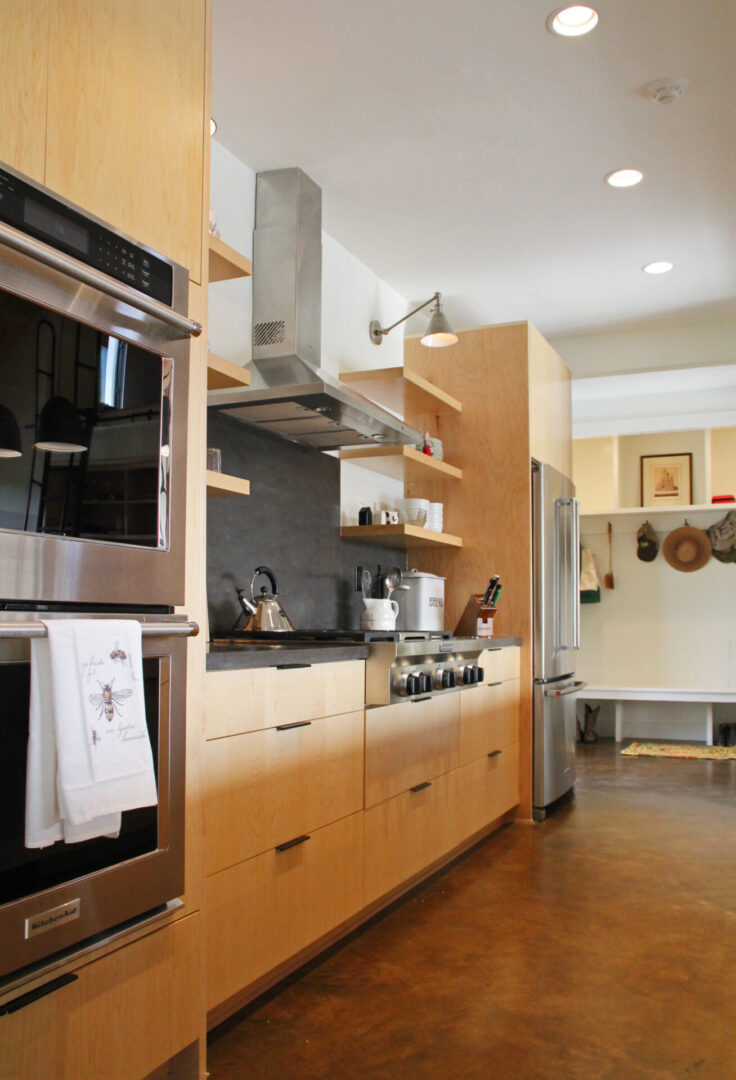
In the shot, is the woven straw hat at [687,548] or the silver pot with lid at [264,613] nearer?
the silver pot with lid at [264,613]

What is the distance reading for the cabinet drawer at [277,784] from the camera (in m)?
2.06

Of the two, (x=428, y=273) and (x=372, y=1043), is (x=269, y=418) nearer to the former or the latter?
(x=428, y=273)

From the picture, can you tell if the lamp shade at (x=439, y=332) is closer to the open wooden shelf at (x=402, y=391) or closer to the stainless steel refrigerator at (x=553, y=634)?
the open wooden shelf at (x=402, y=391)

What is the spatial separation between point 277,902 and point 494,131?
2839 mm

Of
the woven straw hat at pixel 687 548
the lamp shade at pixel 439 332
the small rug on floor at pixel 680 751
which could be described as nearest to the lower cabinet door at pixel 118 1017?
the lamp shade at pixel 439 332

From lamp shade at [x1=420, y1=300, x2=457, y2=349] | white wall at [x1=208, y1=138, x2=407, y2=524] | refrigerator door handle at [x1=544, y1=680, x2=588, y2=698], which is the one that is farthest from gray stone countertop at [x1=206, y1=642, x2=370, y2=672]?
refrigerator door handle at [x1=544, y1=680, x2=588, y2=698]

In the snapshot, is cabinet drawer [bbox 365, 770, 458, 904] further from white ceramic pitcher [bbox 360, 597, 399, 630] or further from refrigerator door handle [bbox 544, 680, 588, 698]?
refrigerator door handle [bbox 544, 680, 588, 698]

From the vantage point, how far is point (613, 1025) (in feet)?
7.27

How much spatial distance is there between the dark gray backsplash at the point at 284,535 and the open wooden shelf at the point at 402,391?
15.9 inches

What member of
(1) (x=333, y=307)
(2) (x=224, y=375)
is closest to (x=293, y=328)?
(2) (x=224, y=375)

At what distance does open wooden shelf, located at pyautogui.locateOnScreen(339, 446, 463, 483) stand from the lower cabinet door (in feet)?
8.32

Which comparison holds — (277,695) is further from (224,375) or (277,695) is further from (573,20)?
(573,20)

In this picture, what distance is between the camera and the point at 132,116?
5.77ft

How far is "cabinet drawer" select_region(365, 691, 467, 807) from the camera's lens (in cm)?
282
